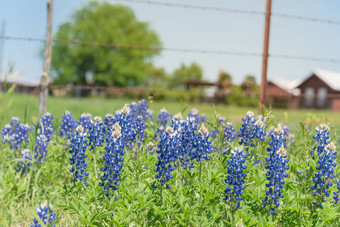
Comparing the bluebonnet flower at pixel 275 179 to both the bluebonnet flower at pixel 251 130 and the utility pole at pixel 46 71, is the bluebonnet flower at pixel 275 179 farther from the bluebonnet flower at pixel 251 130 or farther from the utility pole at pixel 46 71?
the utility pole at pixel 46 71

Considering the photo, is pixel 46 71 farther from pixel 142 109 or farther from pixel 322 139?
pixel 322 139

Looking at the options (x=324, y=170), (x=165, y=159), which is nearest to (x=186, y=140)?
(x=165, y=159)

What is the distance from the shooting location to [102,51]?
44.9m

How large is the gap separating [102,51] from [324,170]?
142ft

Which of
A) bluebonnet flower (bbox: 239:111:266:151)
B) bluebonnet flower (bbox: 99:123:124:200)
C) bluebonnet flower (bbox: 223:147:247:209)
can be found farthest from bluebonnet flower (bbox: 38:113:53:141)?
bluebonnet flower (bbox: 223:147:247:209)

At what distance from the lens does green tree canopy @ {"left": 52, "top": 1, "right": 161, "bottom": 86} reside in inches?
1753

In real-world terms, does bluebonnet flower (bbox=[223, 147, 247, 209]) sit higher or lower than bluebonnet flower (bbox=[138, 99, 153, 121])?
lower

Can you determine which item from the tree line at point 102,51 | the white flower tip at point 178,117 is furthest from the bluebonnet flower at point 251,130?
the tree line at point 102,51

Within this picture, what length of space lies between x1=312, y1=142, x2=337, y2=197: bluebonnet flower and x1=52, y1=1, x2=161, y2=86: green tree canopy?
41.3 m

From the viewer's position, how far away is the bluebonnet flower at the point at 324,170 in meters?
3.10

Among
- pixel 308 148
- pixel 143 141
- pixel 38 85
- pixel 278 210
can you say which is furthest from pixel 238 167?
pixel 38 85

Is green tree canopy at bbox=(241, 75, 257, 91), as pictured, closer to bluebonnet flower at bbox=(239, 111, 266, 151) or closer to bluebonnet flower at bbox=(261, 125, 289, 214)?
bluebonnet flower at bbox=(239, 111, 266, 151)

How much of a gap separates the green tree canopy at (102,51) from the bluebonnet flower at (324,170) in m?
41.3

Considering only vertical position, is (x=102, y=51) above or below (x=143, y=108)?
above
